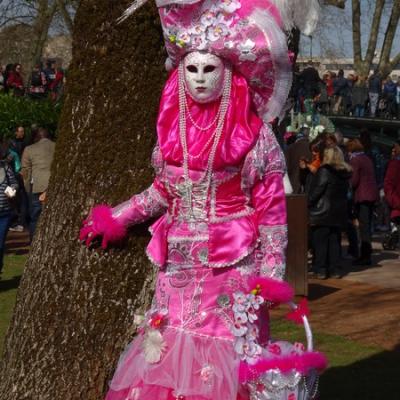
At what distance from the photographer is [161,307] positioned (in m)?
5.04

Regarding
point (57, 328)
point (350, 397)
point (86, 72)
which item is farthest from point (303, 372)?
point (350, 397)

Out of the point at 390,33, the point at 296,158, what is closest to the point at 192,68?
the point at 296,158

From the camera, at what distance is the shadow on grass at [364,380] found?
7.70 meters

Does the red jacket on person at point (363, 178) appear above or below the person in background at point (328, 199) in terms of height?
above

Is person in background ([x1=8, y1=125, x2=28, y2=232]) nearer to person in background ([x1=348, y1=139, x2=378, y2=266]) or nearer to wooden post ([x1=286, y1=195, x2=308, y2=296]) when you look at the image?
person in background ([x1=348, y1=139, x2=378, y2=266])

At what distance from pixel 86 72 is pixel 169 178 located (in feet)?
3.56

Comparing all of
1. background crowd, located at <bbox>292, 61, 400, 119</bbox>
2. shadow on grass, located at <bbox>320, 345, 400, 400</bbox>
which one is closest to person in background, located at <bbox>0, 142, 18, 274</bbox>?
shadow on grass, located at <bbox>320, 345, 400, 400</bbox>

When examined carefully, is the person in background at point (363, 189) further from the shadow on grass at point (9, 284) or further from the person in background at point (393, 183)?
the shadow on grass at point (9, 284)

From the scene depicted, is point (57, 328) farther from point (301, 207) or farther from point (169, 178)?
point (301, 207)

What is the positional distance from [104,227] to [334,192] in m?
8.39

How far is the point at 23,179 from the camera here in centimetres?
1684

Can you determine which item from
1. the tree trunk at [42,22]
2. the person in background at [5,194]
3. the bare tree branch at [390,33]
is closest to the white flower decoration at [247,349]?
the person in background at [5,194]

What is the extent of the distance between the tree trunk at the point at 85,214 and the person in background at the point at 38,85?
72.3ft

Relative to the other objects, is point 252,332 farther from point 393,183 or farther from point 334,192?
point 393,183
